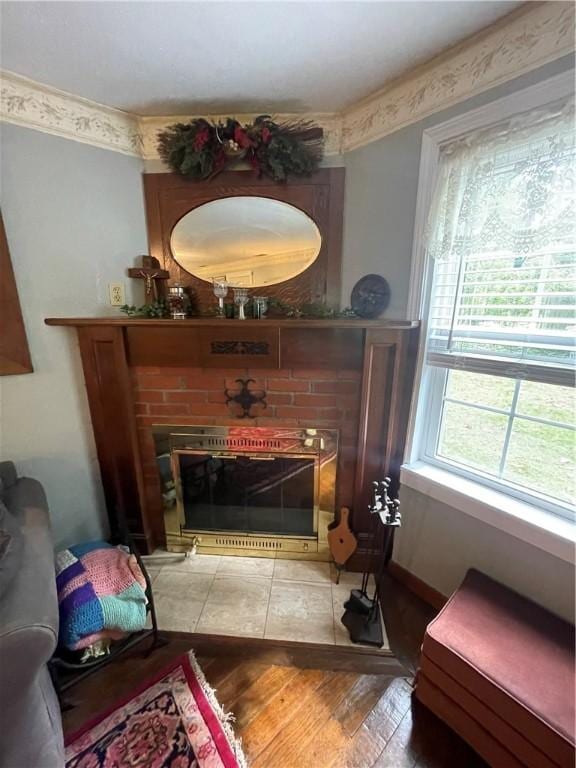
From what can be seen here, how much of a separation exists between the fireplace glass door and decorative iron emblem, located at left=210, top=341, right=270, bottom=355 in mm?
560

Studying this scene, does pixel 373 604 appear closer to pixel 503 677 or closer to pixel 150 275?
pixel 503 677

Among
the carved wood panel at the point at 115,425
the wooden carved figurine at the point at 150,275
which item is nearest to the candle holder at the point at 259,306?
the wooden carved figurine at the point at 150,275

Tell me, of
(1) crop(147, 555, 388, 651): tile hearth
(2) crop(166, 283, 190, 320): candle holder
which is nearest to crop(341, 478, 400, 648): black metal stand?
(1) crop(147, 555, 388, 651): tile hearth

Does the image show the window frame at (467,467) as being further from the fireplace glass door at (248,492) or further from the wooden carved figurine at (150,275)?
the wooden carved figurine at (150,275)

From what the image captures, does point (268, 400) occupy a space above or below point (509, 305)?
below

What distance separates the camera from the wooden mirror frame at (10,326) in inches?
48.3

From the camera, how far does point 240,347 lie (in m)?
1.32

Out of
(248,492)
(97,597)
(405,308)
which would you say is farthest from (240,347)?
(97,597)

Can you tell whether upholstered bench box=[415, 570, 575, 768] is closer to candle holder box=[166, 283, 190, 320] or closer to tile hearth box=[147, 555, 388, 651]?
tile hearth box=[147, 555, 388, 651]

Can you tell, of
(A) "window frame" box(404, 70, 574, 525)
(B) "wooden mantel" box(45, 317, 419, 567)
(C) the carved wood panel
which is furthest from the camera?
(C) the carved wood panel

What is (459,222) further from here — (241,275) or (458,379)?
(241,275)

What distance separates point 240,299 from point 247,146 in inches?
25.2

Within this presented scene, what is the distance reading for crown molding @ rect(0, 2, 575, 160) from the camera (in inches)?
34.4

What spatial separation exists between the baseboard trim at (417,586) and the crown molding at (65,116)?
2357 millimetres
